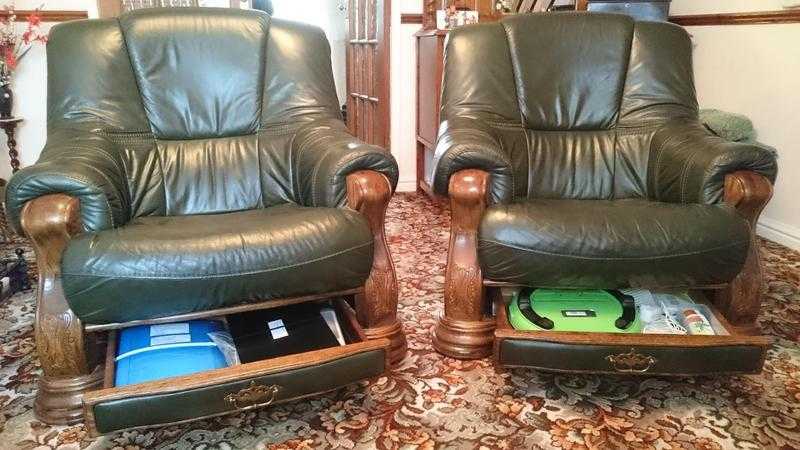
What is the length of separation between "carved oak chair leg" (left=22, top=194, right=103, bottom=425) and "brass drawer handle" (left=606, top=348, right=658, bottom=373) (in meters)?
1.33

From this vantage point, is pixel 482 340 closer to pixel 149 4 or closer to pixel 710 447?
pixel 710 447

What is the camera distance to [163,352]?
4.73 ft

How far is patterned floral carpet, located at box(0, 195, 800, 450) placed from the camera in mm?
1406

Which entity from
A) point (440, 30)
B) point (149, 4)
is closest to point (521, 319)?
point (440, 30)

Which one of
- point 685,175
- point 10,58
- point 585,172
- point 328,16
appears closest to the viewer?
point 685,175

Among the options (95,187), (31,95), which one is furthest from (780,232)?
(31,95)

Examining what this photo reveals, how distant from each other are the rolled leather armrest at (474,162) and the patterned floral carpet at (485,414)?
53 cm

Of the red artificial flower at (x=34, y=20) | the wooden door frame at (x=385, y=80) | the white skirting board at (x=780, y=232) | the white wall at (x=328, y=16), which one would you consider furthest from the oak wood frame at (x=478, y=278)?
the white wall at (x=328, y=16)

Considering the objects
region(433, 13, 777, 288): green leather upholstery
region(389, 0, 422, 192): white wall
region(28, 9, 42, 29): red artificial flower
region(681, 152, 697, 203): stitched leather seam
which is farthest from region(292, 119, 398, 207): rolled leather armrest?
region(28, 9, 42, 29): red artificial flower

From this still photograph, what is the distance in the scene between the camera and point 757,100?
2.87 m

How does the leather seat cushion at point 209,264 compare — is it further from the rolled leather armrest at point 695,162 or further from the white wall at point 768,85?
the white wall at point 768,85

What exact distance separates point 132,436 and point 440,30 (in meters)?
2.33

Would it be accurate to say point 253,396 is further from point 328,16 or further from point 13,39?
point 328,16

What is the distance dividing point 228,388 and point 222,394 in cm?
2
